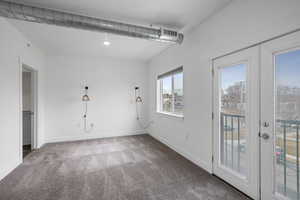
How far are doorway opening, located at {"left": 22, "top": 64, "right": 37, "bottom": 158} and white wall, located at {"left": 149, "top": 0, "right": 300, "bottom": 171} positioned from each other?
12.0 feet

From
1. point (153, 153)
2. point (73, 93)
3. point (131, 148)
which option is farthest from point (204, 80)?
point (73, 93)

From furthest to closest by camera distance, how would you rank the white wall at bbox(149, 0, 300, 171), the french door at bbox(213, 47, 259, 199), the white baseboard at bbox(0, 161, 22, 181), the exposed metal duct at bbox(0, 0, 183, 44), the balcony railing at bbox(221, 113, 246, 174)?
the white baseboard at bbox(0, 161, 22, 181), the balcony railing at bbox(221, 113, 246, 174), the exposed metal duct at bbox(0, 0, 183, 44), the french door at bbox(213, 47, 259, 199), the white wall at bbox(149, 0, 300, 171)

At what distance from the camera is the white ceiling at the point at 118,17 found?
222 cm

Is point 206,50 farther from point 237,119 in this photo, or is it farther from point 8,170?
point 8,170

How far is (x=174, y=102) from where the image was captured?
13.6ft

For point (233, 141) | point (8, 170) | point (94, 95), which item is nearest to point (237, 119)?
point (233, 141)

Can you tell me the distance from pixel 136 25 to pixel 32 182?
3.29m

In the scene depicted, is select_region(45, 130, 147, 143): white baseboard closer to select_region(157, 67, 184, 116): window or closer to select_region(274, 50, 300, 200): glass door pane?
select_region(157, 67, 184, 116): window

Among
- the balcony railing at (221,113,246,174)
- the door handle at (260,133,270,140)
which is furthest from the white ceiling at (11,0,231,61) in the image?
the door handle at (260,133,270,140)

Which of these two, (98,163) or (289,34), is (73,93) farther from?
(289,34)

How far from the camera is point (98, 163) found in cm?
312

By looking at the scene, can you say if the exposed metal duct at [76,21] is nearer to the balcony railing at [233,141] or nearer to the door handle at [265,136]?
the balcony railing at [233,141]

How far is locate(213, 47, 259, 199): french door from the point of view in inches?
76.5

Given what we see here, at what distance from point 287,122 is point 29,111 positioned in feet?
18.9
